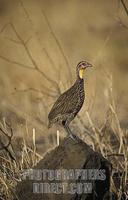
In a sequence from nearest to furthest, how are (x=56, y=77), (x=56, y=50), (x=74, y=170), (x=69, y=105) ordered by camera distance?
(x=74, y=170), (x=69, y=105), (x=56, y=77), (x=56, y=50)

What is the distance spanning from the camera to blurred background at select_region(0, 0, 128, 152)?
50.5 ft

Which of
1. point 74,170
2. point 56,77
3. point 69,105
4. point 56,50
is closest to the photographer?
point 74,170

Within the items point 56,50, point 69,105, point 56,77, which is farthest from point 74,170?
point 56,50

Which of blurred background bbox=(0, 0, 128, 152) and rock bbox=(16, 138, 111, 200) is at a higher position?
blurred background bbox=(0, 0, 128, 152)

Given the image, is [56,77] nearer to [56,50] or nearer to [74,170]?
[56,50]

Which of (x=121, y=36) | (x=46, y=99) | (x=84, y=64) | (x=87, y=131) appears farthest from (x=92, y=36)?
(x=84, y=64)

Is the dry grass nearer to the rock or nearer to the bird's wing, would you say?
the rock

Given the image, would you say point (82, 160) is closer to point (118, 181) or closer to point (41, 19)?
point (118, 181)

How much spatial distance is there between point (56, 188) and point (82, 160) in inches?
11.6

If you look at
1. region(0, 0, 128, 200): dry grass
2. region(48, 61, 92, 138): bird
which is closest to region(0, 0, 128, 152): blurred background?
region(0, 0, 128, 200): dry grass

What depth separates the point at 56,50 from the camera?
18.5 meters

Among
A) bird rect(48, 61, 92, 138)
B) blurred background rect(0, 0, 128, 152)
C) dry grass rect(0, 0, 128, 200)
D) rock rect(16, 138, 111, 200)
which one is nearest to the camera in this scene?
rock rect(16, 138, 111, 200)

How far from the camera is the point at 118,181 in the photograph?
1049 cm

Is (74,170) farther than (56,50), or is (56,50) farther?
(56,50)
